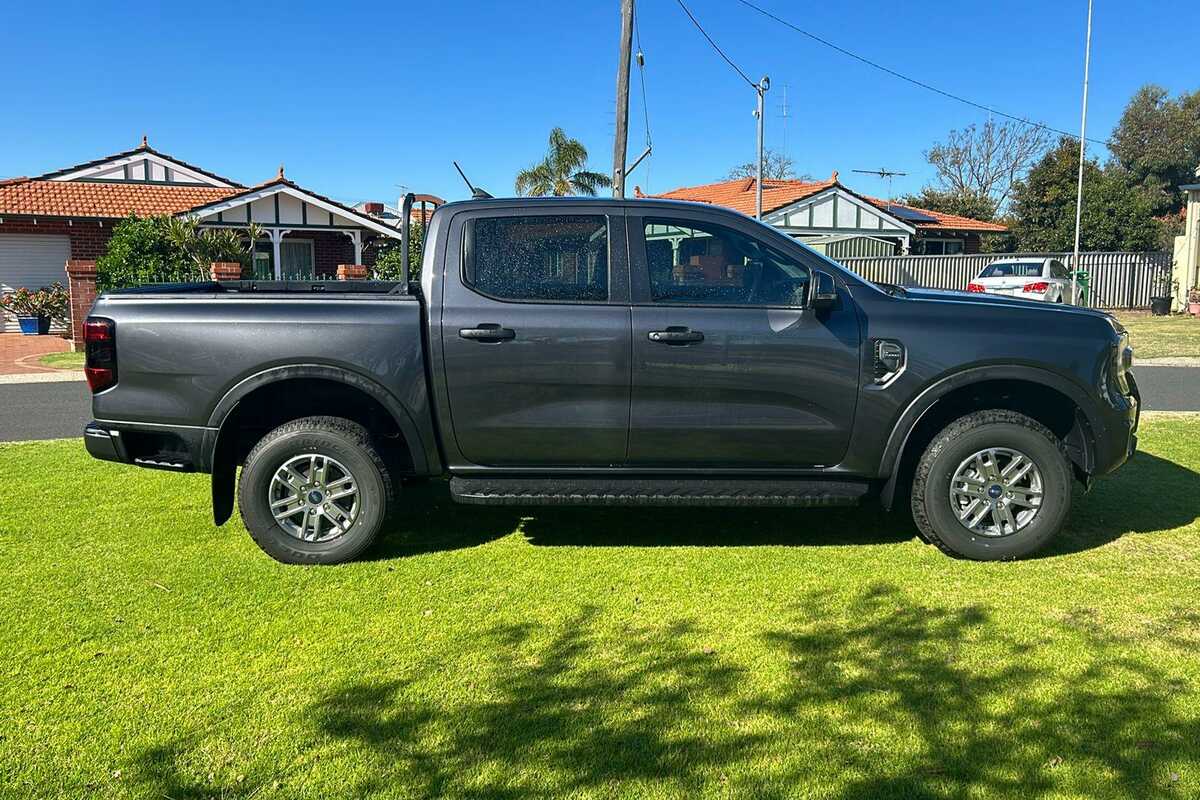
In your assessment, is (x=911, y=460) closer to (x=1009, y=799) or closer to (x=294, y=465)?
(x=1009, y=799)

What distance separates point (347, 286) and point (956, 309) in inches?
147

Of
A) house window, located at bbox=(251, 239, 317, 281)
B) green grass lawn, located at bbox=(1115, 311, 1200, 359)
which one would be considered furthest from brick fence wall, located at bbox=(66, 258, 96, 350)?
green grass lawn, located at bbox=(1115, 311, 1200, 359)

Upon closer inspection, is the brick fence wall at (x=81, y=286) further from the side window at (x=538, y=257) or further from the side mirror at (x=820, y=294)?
the side mirror at (x=820, y=294)

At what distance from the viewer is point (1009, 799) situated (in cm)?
282

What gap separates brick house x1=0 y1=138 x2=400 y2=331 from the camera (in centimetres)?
2402

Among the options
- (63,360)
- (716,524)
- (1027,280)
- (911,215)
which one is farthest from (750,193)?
(716,524)

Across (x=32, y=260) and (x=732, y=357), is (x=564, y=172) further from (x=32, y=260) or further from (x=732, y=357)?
(x=732, y=357)

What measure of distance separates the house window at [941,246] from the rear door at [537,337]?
37428 mm

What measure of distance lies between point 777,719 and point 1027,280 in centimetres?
1973

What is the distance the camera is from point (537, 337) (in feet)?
15.7

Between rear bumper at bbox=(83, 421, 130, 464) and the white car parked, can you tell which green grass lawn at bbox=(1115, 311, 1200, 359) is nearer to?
the white car parked

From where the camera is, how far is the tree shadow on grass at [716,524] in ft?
17.8

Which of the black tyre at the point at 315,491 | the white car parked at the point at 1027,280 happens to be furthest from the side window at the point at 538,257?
the white car parked at the point at 1027,280

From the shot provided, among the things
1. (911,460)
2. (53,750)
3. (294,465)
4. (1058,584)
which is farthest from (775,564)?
(53,750)
